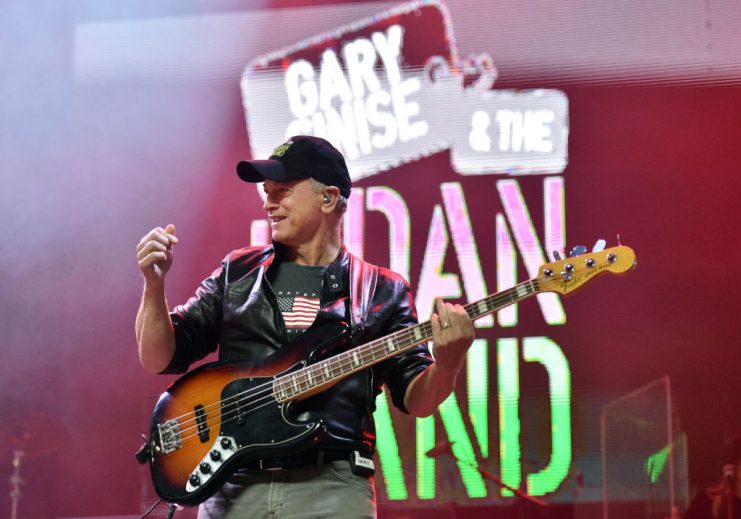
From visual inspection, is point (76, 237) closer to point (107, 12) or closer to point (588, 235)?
point (107, 12)

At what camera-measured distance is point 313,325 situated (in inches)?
105

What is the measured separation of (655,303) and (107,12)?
3386 millimetres

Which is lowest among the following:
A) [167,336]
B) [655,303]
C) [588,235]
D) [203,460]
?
[203,460]

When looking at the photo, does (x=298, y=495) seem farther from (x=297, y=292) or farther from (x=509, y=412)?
(x=509, y=412)

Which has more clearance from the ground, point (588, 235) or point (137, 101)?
point (137, 101)

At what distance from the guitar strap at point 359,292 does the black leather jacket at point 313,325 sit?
0.01m

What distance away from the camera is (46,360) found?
16.2ft

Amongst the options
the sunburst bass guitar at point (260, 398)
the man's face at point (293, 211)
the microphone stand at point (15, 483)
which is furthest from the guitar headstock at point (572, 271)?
the microphone stand at point (15, 483)

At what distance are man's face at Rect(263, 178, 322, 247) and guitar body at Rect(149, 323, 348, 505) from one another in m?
0.36

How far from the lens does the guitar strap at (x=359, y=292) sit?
273cm

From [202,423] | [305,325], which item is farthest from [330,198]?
[202,423]

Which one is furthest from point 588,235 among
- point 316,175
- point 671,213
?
point 316,175

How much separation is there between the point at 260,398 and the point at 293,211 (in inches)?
24.6

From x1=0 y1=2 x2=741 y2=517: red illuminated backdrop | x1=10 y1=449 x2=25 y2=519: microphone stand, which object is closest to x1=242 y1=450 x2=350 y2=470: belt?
x1=0 y1=2 x2=741 y2=517: red illuminated backdrop
